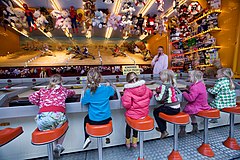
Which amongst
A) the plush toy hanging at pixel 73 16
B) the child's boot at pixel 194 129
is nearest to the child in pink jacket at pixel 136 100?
the child's boot at pixel 194 129

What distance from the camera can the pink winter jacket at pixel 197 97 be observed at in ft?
5.41

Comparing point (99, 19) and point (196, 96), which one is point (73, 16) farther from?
point (196, 96)

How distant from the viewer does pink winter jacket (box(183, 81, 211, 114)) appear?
165 centimetres

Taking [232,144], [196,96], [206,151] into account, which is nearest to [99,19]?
[196,96]

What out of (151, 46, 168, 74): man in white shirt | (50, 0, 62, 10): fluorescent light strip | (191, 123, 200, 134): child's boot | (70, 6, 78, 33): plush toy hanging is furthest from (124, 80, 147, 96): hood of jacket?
(50, 0, 62, 10): fluorescent light strip

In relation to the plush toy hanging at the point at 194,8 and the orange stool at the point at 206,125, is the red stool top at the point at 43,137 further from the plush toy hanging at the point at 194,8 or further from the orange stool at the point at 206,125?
the plush toy hanging at the point at 194,8

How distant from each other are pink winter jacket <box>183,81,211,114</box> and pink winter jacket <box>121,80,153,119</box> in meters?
0.60

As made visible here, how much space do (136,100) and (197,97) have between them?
0.82m

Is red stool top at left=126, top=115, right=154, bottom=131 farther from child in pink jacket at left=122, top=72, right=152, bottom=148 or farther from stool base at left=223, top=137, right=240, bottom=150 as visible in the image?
stool base at left=223, top=137, right=240, bottom=150

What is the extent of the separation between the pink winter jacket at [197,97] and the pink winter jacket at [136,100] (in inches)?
23.6

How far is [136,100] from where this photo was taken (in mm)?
1439

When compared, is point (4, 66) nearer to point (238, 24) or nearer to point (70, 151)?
point (70, 151)

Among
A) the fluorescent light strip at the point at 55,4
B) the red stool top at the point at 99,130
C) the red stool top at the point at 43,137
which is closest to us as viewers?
the red stool top at the point at 43,137

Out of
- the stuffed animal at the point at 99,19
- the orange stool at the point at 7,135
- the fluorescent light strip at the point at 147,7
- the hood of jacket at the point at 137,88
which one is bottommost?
the orange stool at the point at 7,135
